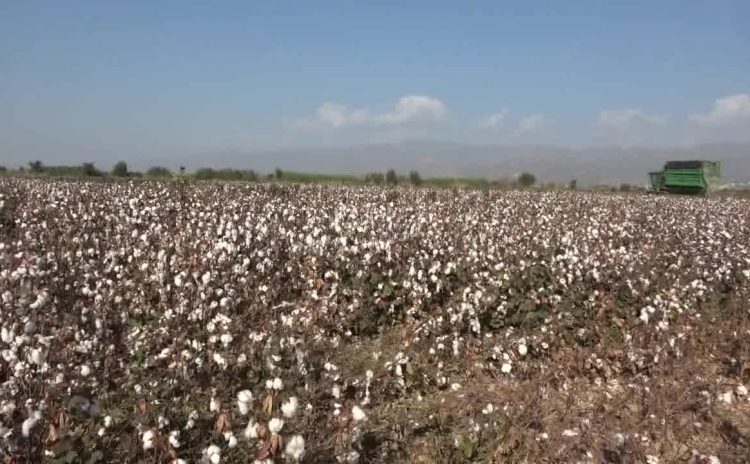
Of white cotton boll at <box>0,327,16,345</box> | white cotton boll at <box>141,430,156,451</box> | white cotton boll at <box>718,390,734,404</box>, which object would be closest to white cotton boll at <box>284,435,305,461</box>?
white cotton boll at <box>141,430,156,451</box>

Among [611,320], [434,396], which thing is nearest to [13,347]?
[434,396]

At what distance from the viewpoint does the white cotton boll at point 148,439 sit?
3209mm

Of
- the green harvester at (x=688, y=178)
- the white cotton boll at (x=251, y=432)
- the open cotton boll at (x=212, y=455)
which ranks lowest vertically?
the open cotton boll at (x=212, y=455)

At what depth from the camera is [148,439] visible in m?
3.24

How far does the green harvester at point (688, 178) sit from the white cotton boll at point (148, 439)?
3476 centimetres

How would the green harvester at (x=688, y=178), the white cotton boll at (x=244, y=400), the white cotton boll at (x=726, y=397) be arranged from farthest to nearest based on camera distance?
the green harvester at (x=688, y=178), the white cotton boll at (x=726, y=397), the white cotton boll at (x=244, y=400)

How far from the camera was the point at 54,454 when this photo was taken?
3.06 meters

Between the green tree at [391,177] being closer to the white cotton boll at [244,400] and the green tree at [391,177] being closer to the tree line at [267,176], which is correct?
the tree line at [267,176]

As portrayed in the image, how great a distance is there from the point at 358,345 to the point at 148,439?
10.1 ft

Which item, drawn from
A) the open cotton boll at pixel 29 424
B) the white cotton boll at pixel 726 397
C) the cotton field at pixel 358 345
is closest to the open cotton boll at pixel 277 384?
the cotton field at pixel 358 345

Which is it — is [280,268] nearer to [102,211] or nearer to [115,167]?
[102,211]

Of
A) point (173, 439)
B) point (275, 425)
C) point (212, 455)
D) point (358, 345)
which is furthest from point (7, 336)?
point (358, 345)

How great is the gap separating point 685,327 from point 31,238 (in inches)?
301

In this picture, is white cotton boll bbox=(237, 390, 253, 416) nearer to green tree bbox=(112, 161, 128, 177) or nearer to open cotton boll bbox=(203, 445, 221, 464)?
open cotton boll bbox=(203, 445, 221, 464)
